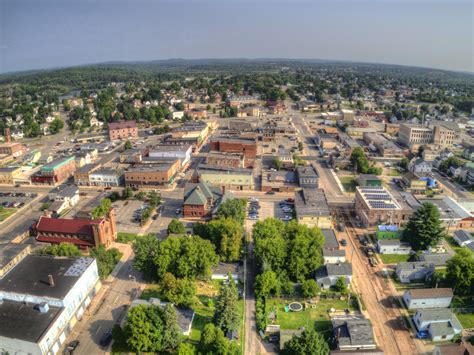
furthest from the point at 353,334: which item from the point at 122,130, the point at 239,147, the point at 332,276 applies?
the point at 122,130

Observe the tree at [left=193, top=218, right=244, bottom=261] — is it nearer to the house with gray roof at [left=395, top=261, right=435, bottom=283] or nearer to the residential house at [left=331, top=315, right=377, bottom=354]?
the residential house at [left=331, top=315, right=377, bottom=354]

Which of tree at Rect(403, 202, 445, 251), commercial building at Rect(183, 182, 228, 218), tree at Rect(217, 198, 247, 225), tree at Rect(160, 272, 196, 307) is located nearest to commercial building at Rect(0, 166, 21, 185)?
commercial building at Rect(183, 182, 228, 218)

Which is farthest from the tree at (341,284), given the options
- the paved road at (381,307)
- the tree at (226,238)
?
the tree at (226,238)

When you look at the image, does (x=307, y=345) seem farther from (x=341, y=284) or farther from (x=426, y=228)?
(x=426, y=228)

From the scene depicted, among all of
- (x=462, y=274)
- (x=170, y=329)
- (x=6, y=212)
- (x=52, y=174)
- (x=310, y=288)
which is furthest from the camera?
(x=52, y=174)

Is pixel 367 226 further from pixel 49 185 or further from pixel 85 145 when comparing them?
pixel 85 145

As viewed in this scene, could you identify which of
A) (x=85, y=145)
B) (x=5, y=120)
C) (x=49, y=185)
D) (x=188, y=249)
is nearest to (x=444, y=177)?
(x=188, y=249)
